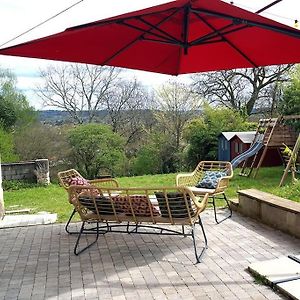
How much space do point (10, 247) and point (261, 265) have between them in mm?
2737

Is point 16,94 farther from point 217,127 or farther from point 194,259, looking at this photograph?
point 194,259

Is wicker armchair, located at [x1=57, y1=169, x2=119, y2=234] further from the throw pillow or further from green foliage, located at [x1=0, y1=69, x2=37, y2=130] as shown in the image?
green foliage, located at [x1=0, y1=69, x2=37, y2=130]

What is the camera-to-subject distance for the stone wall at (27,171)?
1139 cm

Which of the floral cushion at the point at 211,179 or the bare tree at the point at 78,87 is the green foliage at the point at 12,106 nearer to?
the bare tree at the point at 78,87

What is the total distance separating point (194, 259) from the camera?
3738 millimetres

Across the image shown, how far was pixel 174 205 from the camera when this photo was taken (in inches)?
148

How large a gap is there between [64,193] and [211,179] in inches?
191

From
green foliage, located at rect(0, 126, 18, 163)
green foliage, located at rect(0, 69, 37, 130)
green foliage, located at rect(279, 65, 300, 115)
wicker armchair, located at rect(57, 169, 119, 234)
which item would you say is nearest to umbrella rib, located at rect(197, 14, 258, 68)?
wicker armchair, located at rect(57, 169, 119, 234)

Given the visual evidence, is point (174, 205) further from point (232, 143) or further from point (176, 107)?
point (176, 107)

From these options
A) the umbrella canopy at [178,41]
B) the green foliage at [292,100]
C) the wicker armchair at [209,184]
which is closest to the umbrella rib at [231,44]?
the umbrella canopy at [178,41]

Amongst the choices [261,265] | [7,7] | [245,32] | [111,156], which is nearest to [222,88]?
[111,156]

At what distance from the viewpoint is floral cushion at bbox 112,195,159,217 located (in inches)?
154

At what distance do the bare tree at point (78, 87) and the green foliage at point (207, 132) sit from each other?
573cm

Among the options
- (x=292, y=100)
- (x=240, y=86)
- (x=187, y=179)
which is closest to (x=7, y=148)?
(x=292, y=100)
